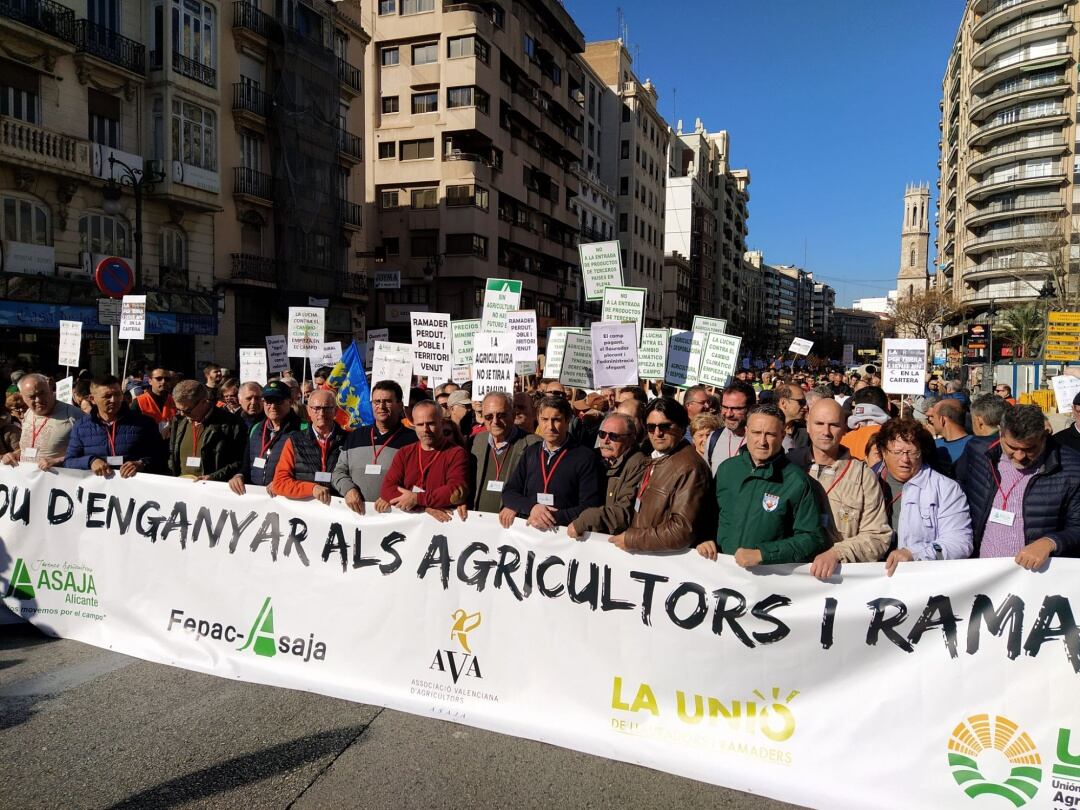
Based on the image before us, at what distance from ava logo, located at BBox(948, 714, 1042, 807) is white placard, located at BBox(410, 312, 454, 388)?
6.86 metres

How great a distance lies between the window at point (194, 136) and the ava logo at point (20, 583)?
22.1 meters

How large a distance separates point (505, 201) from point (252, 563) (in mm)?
40447

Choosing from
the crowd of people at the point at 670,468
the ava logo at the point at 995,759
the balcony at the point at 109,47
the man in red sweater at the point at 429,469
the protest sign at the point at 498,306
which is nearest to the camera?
the ava logo at the point at 995,759

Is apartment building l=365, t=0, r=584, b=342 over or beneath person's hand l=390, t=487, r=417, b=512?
over

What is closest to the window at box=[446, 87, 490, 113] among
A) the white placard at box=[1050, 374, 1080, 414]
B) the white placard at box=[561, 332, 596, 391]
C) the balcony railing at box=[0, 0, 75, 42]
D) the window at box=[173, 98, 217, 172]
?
the window at box=[173, 98, 217, 172]

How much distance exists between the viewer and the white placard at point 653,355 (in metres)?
10.9

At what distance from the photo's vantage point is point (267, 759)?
3.87 metres

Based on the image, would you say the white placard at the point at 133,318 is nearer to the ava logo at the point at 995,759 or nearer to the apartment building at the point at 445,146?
the ava logo at the point at 995,759

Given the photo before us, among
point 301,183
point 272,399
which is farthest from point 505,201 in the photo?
point 272,399

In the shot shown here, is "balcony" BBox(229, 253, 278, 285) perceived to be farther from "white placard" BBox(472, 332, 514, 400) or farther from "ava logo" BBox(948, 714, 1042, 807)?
"ava logo" BBox(948, 714, 1042, 807)

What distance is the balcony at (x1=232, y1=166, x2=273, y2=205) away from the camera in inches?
1085

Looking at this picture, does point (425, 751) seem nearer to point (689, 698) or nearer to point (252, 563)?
point (689, 698)

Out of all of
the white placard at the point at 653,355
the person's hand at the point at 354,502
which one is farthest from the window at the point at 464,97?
the person's hand at the point at 354,502

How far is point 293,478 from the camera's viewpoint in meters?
5.64
